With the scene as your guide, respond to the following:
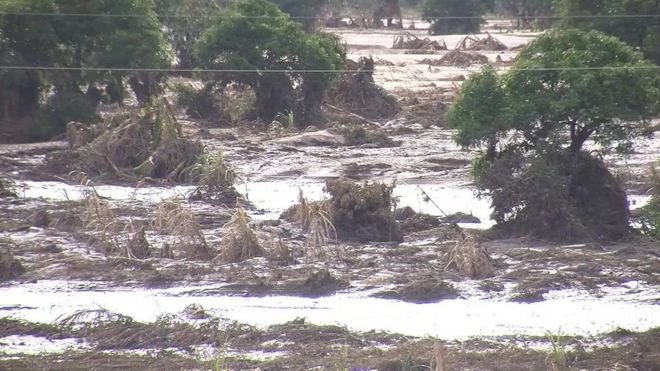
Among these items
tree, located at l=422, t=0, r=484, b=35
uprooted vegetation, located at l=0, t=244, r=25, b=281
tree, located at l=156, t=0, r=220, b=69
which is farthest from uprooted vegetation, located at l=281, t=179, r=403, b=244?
tree, located at l=422, t=0, r=484, b=35

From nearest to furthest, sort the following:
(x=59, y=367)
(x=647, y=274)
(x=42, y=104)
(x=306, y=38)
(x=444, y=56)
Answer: (x=59, y=367) → (x=647, y=274) → (x=42, y=104) → (x=306, y=38) → (x=444, y=56)

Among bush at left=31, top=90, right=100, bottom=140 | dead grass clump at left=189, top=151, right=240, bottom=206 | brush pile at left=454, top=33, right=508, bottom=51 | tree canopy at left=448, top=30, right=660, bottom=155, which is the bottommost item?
brush pile at left=454, top=33, right=508, bottom=51

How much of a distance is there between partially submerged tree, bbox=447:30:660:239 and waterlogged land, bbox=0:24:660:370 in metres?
0.47

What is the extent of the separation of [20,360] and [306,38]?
15497 mm

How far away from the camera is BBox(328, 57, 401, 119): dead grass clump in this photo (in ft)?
87.0

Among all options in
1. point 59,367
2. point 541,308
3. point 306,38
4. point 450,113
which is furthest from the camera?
point 306,38

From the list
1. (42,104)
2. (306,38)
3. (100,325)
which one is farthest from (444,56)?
(100,325)

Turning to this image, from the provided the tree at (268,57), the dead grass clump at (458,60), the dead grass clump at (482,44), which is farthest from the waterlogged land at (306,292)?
the dead grass clump at (482,44)

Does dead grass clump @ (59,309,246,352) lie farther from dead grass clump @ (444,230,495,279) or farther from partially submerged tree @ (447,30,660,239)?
partially submerged tree @ (447,30,660,239)

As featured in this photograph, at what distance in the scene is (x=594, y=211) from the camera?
1512 cm

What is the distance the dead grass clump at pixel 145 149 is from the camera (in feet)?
64.0

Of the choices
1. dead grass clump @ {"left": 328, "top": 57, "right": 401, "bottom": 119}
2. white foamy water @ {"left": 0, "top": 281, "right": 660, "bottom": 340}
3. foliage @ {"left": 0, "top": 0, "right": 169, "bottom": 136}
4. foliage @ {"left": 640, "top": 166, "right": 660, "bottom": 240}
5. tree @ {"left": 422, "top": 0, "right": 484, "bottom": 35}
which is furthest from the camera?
tree @ {"left": 422, "top": 0, "right": 484, "bottom": 35}

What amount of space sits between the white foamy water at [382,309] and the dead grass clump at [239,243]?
0.99 meters

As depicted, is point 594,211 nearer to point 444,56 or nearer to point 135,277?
point 135,277
